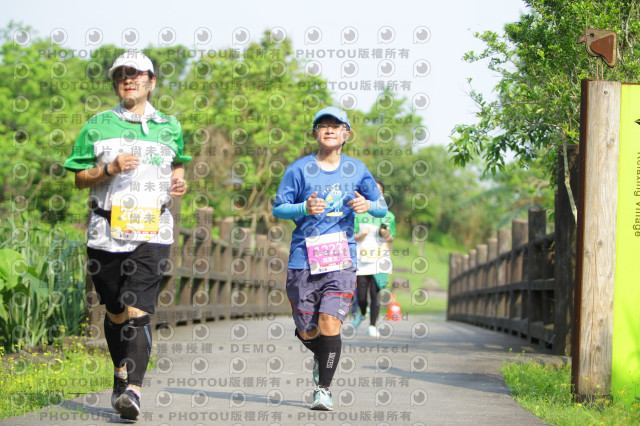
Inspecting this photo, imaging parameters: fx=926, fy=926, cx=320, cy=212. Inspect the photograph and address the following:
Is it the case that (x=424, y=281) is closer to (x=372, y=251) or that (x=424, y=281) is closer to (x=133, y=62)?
(x=372, y=251)

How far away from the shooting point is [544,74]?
27.2ft

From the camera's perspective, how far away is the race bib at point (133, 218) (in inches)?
191

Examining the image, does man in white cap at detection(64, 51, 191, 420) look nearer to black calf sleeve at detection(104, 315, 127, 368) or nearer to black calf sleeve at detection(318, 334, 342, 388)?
black calf sleeve at detection(104, 315, 127, 368)

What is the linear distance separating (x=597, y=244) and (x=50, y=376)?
12.1 feet

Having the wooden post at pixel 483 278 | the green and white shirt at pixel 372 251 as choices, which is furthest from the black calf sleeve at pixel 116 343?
the wooden post at pixel 483 278

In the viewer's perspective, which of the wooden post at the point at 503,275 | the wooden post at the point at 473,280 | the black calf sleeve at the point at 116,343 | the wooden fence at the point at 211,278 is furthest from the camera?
the wooden post at the point at 473,280

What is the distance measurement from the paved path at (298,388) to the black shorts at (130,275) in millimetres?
604

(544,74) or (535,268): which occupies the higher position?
(544,74)

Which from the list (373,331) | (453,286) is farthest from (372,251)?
(453,286)

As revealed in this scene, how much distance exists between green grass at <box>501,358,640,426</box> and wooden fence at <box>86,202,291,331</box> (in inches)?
144

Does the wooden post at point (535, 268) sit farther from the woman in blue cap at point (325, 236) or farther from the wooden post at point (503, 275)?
the woman in blue cap at point (325, 236)

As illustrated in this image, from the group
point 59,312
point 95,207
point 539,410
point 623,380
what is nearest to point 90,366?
point 59,312

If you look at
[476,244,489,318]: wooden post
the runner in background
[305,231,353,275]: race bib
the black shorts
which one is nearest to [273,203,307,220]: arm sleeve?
[305,231,353,275]: race bib

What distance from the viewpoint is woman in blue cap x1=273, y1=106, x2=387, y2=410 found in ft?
18.0
